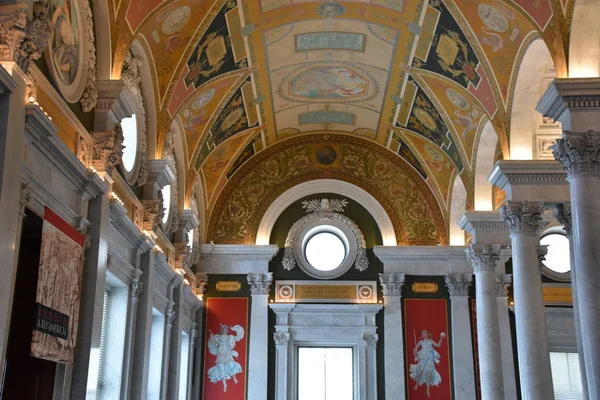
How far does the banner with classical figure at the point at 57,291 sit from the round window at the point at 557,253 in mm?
14983

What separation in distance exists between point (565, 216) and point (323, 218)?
10.1 m

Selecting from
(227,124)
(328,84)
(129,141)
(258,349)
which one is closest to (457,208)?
(328,84)

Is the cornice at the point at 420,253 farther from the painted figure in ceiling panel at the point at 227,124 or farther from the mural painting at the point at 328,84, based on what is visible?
the painted figure in ceiling panel at the point at 227,124

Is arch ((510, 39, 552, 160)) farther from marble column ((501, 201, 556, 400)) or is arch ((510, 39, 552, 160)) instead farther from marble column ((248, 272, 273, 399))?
marble column ((248, 272, 273, 399))

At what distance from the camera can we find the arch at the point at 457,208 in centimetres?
2128

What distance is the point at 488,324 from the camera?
16.4 m

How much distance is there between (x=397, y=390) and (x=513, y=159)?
8857 mm

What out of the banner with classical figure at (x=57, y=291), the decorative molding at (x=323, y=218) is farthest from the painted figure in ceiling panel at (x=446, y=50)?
the banner with classical figure at (x=57, y=291)

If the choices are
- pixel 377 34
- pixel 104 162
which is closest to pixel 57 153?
pixel 104 162

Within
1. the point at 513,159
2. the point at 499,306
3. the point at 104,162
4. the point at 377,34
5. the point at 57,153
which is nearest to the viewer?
the point at 57,153

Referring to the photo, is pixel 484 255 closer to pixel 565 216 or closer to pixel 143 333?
pixel 565 216

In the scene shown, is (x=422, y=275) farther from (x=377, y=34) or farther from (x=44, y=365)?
(x=44, y=365)

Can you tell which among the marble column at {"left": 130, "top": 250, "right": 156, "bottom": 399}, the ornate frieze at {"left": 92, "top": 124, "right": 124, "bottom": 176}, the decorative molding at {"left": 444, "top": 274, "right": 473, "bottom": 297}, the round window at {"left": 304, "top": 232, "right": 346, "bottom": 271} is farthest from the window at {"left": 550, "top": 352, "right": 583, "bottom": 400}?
the ornate frieze at {"left": 92, "top": 124, "right": 124, "bottom": 176}

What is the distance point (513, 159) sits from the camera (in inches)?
561
